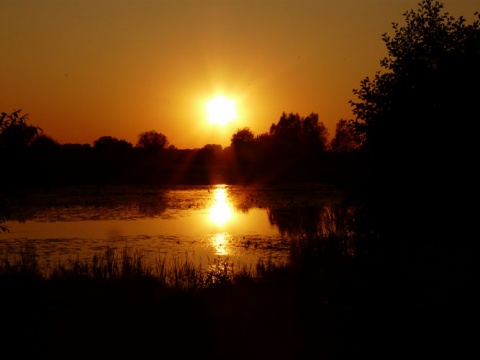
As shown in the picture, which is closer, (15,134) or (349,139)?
(15,134)

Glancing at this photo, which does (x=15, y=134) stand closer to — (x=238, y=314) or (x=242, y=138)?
(x=238, y=314)

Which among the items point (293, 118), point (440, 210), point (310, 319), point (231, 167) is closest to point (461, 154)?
point (440, 210)

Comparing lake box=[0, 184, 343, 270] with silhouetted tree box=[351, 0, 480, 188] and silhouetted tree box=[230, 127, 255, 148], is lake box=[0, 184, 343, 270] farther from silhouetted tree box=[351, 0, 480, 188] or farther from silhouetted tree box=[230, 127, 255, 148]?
silhouetted tree box=[230, 127, 255, 148]

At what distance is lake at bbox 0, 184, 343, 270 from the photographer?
23.0 metres

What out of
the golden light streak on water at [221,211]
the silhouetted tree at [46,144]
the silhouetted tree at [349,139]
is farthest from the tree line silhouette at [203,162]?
the silhouetted tree at [349,139]

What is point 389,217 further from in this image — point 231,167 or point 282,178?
point 231,167

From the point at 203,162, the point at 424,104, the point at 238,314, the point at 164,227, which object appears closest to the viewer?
the point at 238,314

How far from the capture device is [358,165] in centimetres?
1805

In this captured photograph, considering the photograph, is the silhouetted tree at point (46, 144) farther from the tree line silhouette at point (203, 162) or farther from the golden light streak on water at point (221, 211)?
the golden light streak on water at point (221, 211)

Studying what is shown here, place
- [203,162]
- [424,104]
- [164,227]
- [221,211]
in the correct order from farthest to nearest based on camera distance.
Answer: [203,162] → [221,211] → [164,227] → [424,104]

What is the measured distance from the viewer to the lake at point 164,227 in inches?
907

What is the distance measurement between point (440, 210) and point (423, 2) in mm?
6155

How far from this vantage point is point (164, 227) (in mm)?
32531

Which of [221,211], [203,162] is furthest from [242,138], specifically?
[221,211]
